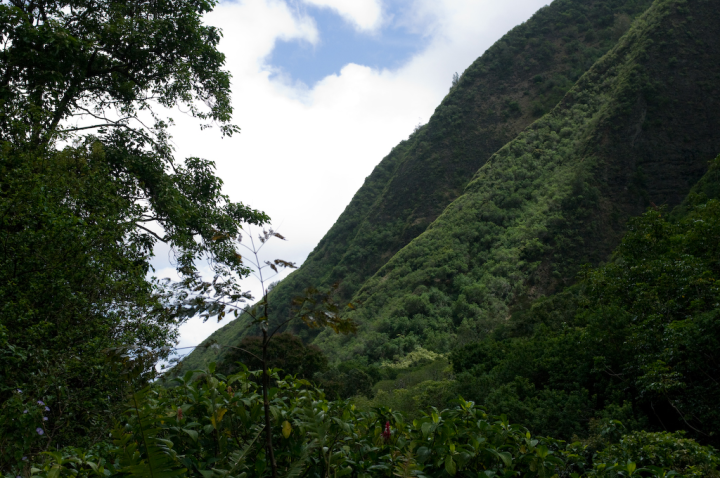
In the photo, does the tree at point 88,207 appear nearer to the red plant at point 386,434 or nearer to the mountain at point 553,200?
the red plant at point 386,434

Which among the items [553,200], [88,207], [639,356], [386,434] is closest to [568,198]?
[553,200]

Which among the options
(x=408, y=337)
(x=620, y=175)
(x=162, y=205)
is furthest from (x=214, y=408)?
(x=620, y=175)

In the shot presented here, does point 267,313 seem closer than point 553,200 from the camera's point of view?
Yes

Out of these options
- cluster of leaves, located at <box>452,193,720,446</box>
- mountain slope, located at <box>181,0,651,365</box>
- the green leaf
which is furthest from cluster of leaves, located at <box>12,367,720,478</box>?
mountain slope, located at <box>181,0,651,365</box>

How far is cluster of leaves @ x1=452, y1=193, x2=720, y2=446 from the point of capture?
7.65m

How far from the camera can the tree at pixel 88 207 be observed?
3.75m

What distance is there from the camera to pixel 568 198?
1359 inches

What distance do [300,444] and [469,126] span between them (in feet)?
203

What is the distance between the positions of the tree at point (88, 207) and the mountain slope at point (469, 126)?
42684mm

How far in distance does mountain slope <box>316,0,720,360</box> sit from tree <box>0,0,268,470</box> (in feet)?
78.0

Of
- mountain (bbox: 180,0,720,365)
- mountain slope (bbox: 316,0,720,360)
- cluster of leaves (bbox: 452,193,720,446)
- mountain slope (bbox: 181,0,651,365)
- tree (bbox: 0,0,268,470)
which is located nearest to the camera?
tree (bbox: 0,0,268,470)

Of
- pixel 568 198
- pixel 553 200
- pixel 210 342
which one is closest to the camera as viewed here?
pixel 210 342

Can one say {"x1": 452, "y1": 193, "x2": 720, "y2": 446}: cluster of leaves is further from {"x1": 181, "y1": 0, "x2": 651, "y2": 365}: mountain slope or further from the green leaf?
{"x1": 181, "y1": 0, "x2": 651, "y2": 365}: mountain slope

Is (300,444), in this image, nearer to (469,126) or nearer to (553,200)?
(553,200)
